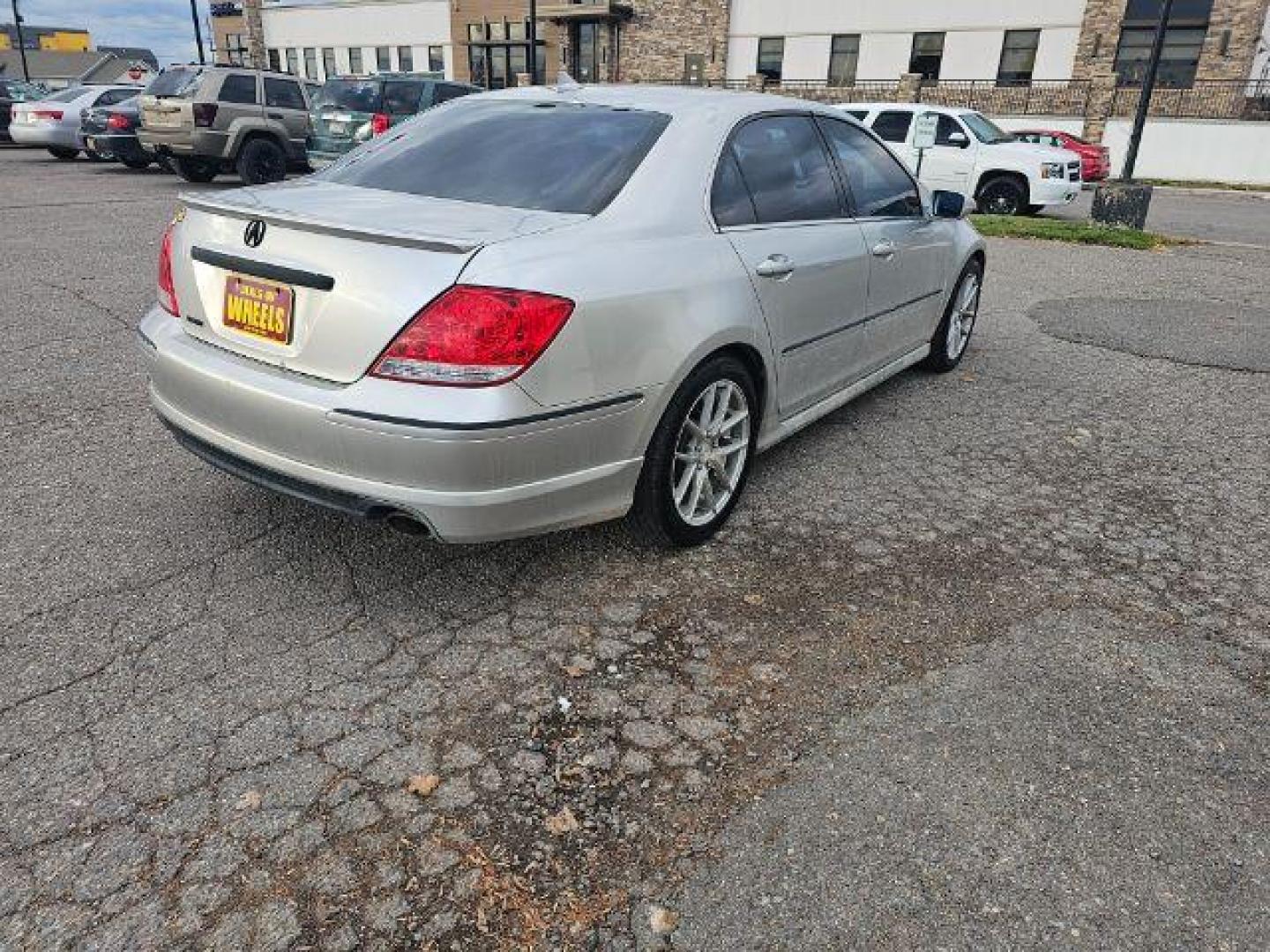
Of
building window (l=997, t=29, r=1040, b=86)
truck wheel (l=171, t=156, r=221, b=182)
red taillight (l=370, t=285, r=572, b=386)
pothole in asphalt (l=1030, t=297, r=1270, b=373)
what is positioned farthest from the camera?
building window (l=997, t=29, r=1040, b=86)

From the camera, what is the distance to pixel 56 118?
60.2 feet

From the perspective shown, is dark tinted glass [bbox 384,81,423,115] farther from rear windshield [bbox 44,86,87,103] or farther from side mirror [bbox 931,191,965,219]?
side mirror [bbox 931,191,965,219]

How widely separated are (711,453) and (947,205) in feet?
8.31

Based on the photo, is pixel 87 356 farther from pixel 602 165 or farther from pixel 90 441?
pixel 602 165

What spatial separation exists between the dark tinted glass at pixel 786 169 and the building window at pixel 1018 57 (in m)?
33.8

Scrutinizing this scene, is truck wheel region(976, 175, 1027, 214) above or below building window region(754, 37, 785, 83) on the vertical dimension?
below

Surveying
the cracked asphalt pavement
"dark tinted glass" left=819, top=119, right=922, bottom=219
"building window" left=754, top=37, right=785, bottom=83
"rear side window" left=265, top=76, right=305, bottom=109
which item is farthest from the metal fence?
the cracked asphalt pavement

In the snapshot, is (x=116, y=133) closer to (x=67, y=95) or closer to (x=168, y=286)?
(x=67, y=95)

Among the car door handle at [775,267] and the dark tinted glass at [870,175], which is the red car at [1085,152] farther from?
the car door handle at [775,267]

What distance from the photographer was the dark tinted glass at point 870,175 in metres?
4.28

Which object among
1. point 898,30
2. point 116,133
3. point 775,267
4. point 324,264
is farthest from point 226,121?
point 898,30

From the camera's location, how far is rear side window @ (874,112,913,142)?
14594 millimetres

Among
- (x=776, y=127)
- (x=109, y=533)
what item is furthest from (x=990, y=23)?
(x=109, y=533)

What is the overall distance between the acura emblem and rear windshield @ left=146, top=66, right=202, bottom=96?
13.2 m
